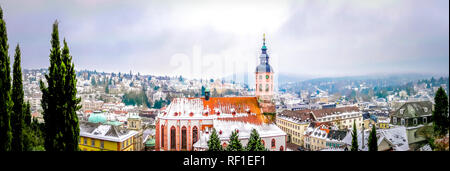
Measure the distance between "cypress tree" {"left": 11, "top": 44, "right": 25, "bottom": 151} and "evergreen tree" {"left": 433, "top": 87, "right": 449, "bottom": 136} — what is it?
1131cm

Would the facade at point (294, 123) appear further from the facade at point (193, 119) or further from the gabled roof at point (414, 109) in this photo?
the gabled roof at point (414, 109)

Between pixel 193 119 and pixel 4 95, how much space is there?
309 inches

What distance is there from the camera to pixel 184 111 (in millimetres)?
12922

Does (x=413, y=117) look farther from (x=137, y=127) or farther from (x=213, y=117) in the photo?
(x=137, y=127)

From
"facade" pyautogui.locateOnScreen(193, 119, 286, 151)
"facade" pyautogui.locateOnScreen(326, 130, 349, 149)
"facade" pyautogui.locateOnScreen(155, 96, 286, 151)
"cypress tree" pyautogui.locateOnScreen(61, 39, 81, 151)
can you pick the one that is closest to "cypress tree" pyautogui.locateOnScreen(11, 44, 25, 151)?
"cypress tree" pyautogui.locateOnScreen(61, 39, 81, 151)

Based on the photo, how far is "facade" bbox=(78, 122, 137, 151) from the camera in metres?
8.73

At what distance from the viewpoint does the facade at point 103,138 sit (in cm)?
873

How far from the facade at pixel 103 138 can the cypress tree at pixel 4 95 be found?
3.00m

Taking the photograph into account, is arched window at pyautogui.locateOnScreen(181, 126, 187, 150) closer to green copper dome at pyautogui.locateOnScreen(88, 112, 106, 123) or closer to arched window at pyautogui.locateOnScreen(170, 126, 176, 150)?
arched window at pyautogui.locateOnScreen(170, 126, 176, 150)

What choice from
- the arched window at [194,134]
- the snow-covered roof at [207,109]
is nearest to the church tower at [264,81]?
the snow-covered roof at [207,109]

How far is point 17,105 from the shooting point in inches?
259

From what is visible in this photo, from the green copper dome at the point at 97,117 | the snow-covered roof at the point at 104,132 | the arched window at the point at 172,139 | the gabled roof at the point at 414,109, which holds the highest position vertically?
the gabled roof at the point at 414,109

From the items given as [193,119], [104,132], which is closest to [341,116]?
[193,119]
